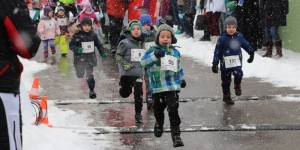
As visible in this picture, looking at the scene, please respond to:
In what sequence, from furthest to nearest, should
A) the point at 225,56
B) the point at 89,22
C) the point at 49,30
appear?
the point at 49,30 → the point at 89,22 → the point at 225,56

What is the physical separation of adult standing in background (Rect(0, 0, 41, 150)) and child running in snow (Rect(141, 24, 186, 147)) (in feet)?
11.2

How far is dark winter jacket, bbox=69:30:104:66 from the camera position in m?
9.73

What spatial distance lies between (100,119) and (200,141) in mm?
1875

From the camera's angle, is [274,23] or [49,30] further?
[49,30]

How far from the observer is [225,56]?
9055 mm

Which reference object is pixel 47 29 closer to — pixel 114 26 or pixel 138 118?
pixel 114 26

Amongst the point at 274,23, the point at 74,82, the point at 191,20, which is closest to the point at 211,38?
the point at 191,20

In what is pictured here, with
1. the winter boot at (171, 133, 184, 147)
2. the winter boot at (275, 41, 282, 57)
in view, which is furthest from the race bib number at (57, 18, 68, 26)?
the winter boot at (171, 133, 184, 147)

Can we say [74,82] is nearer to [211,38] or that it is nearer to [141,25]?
[141,25]

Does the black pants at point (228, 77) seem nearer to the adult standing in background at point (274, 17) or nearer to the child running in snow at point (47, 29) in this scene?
the adult standing in background at point (274, 17)

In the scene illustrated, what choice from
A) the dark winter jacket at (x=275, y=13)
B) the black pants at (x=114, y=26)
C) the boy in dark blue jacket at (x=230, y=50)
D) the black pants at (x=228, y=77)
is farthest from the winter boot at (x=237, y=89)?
the black pants at (x=114, y=26)

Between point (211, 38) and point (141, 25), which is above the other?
point (141, 25)

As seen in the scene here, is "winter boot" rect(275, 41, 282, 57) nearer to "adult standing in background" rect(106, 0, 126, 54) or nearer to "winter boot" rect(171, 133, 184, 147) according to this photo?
"adult standing in background" rect(106, 0, 126, 54)

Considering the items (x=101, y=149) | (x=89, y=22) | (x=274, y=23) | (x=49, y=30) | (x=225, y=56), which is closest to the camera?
(x=101, y=149)
